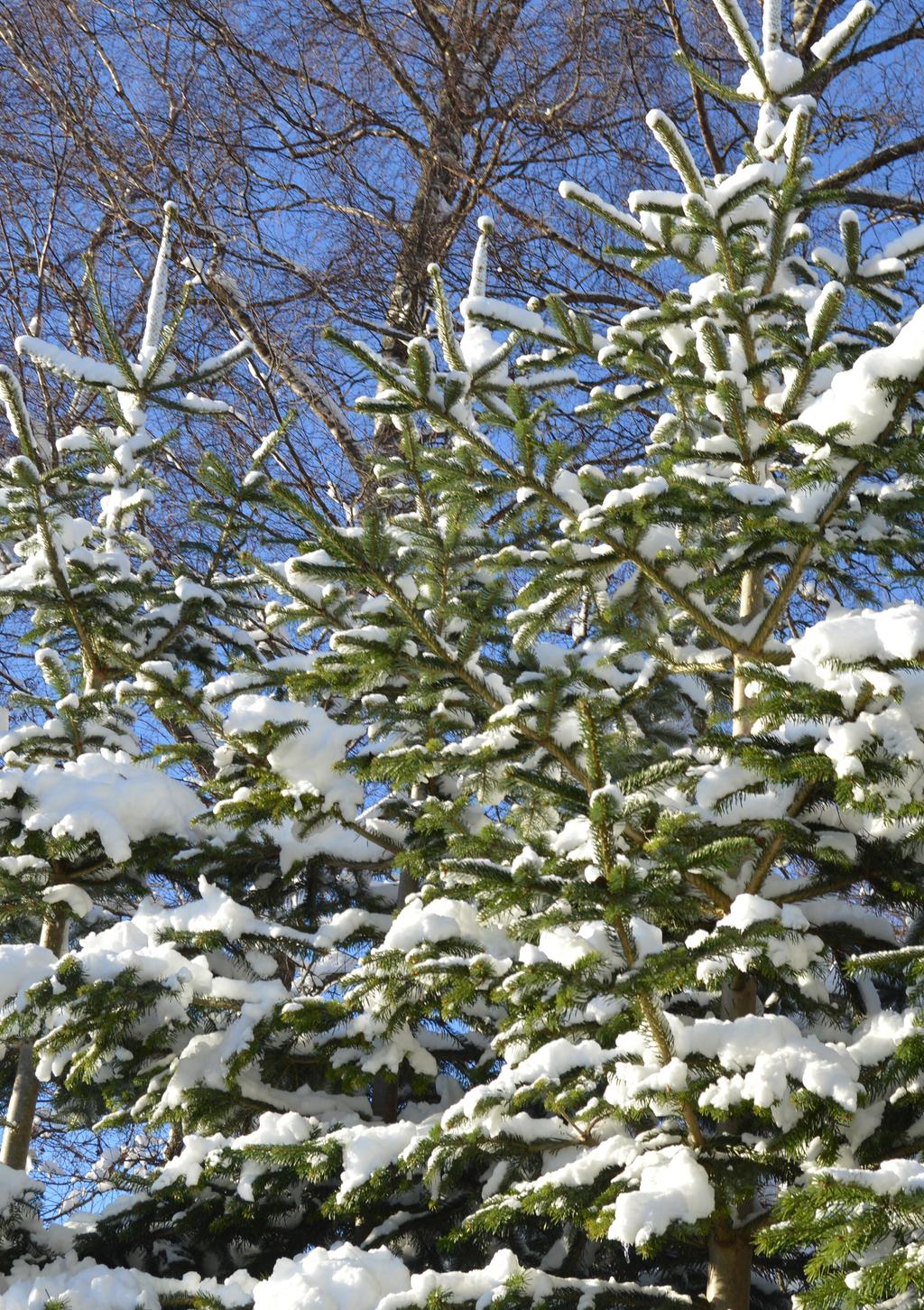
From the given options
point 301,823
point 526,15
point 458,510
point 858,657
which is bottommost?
point 858,657

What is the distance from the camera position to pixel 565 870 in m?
3.04

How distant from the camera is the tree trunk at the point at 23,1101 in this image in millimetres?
4625

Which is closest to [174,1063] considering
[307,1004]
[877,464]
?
[307,1004]

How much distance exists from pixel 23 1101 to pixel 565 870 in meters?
2.79

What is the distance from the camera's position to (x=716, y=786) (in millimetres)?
3293

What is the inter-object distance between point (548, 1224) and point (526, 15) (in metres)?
7.70

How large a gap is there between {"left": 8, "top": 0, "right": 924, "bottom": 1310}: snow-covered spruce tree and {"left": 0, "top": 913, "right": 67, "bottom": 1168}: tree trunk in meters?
0.35

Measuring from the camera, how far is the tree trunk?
462cm

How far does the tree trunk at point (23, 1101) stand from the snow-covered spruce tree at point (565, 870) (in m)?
0.35

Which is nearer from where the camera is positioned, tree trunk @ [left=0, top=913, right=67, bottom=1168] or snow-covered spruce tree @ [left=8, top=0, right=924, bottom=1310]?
snow-covered spruce tree @ [left=8, top=0, right=924, bottom=1310]

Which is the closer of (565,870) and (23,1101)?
(565,870)

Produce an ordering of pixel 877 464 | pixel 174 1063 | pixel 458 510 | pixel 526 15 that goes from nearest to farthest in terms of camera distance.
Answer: pixel 877 464 → pixel 174 1063 → pixel 458 510 → pixel 526 15

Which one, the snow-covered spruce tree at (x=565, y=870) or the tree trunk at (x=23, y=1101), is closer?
the snow-covered spruce tree at (x=565, y=870)

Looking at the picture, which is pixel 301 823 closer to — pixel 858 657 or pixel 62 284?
pixel 858 657
